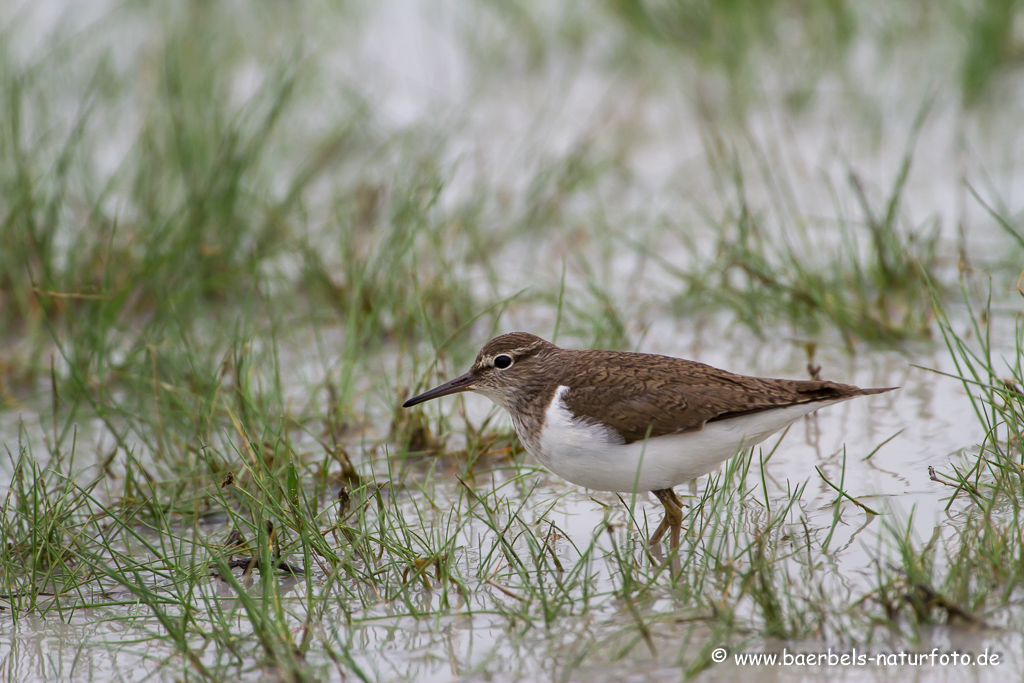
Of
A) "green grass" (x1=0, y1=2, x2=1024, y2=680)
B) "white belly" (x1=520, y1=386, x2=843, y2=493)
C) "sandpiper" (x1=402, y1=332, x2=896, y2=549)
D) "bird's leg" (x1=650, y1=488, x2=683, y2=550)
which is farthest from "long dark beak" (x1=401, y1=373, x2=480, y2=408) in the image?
"bird's leg" (x1=650, y1=488, x2=683, y2=550)

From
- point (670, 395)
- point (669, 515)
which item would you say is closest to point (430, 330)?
point (670, 395)

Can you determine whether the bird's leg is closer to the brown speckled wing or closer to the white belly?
the white belly

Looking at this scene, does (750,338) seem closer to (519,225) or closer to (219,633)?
(519,225)

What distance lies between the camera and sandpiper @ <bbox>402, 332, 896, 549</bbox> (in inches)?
161

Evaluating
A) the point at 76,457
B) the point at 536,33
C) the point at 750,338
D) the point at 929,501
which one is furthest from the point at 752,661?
the point at 536,33

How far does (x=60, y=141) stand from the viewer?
26.9 feet

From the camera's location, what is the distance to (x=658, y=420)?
4.12 m

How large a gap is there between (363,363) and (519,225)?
1.86 m

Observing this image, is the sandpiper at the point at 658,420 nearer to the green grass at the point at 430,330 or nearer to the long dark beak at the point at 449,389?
the green grass at the point at 430,330

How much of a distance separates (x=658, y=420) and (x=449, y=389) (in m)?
1.07

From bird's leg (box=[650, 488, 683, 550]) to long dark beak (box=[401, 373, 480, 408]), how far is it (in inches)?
39.7

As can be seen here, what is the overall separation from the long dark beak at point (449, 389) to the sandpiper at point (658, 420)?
1.50 ft

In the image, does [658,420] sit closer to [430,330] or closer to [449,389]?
[449,389]

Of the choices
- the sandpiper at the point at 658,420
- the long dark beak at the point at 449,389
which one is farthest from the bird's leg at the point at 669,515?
the long dark beak at the point at 449,389
